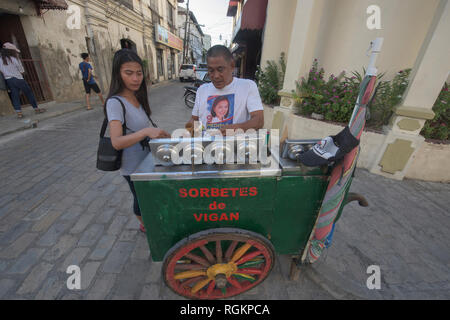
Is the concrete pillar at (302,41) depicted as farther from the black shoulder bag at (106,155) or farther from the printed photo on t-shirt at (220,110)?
the black shoulder bag at (106,155)

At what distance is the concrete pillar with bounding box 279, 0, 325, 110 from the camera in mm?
4023

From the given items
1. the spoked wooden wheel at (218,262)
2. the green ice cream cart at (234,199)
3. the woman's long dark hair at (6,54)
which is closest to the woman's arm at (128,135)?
the green ice cream cart at (234,199)

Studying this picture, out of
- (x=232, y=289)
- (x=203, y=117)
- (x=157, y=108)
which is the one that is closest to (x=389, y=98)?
(x=203, y=117)

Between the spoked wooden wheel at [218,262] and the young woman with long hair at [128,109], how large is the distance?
0.79 metres

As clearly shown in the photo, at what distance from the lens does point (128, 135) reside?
1308 mm

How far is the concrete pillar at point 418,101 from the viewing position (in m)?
2.79

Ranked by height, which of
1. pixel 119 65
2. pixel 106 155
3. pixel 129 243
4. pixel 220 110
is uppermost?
pixel 119 65

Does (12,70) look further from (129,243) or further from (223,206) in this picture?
(223,206)

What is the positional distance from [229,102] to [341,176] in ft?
3.56

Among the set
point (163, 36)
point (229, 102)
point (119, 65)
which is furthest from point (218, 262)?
point (163, 36)

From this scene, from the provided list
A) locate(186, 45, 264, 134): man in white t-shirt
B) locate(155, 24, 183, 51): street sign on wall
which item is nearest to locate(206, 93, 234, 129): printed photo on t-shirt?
locate(186, 45, 264, 134): man in white t-shirt

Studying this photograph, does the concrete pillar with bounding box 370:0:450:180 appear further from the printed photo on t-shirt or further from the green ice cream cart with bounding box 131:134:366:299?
the printed photo on t-shirt

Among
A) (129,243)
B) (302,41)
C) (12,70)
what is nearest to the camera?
(129,243)

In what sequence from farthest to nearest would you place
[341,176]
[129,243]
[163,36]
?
[163,36] < [129,243] < [341,176]
